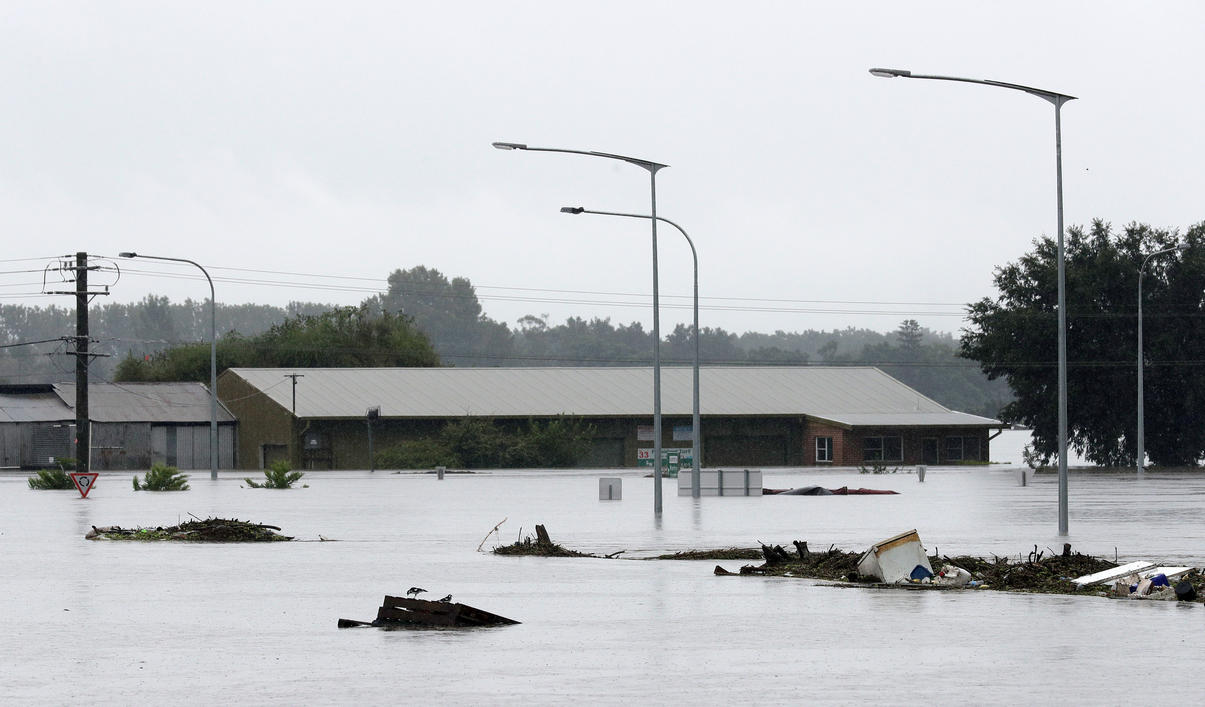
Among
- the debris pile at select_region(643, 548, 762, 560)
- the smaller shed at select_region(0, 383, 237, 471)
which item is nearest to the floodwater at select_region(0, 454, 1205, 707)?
the debris pile at select_region(643, 548, 762, 560)

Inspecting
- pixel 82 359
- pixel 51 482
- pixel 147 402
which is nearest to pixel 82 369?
pixel 82 359

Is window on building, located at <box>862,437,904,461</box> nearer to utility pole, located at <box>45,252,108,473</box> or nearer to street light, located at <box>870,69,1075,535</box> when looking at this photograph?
utility pole, located at <box>45,252,108,473</box>

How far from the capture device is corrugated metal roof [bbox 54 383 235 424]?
82625mm

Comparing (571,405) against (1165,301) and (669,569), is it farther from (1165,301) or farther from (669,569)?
(669,569)

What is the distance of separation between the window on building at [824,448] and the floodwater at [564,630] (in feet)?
205

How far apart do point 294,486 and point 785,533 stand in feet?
102

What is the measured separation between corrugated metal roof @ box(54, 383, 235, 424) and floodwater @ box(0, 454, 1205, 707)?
59.7 m

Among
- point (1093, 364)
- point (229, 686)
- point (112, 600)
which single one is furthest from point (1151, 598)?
point (1093, 364)

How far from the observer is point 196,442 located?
83.6 meters

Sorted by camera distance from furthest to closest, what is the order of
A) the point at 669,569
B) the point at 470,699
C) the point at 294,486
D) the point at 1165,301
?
the point at 1165,301, the point at 294,486, the point at 669,569, the point at 470,699

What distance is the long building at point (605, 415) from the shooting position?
268 feet

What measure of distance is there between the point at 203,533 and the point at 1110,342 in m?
59.3

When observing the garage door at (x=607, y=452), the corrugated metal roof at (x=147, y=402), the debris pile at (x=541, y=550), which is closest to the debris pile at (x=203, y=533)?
the debris pile at (x=541, y=550)

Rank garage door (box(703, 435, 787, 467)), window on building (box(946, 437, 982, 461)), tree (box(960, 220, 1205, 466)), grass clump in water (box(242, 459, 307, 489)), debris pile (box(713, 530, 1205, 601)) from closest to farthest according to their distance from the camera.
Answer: debris pile (box(713, 530, 1205, 601)), grass clump in water (box(242, 459, 307, 489)), tree (box(960, 220, 1205, 466)), garage door (box(703, 435, 787, 467)), window on building (box(946, 437, 982, 461))
